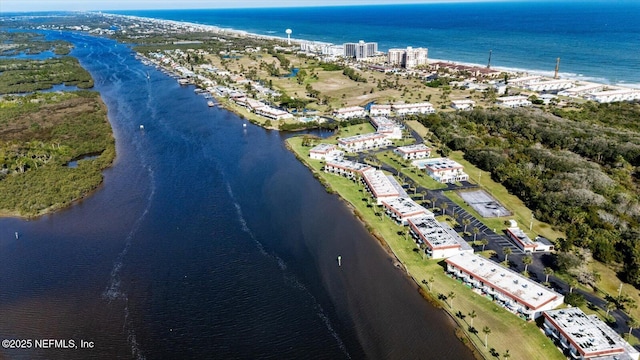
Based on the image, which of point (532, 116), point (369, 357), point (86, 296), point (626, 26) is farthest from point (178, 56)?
point (626, 26)

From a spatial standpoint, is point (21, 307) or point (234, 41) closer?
point (21, 307)

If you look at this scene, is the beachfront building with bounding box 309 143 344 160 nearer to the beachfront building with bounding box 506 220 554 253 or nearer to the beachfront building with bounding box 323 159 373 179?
the beachfront building with bounding box 323 159 373 179

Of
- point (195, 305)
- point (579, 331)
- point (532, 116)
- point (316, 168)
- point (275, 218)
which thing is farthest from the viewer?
point (532, 116)

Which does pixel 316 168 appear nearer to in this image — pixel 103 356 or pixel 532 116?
pixel 103 356

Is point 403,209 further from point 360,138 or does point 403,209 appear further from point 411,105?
point 411,105

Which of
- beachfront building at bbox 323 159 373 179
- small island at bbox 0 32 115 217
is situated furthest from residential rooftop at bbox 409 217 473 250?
small island at bbox 0 32 115 217

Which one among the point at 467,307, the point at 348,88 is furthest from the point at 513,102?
the point at 467,307

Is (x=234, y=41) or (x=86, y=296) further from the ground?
(x=234, y=41)
